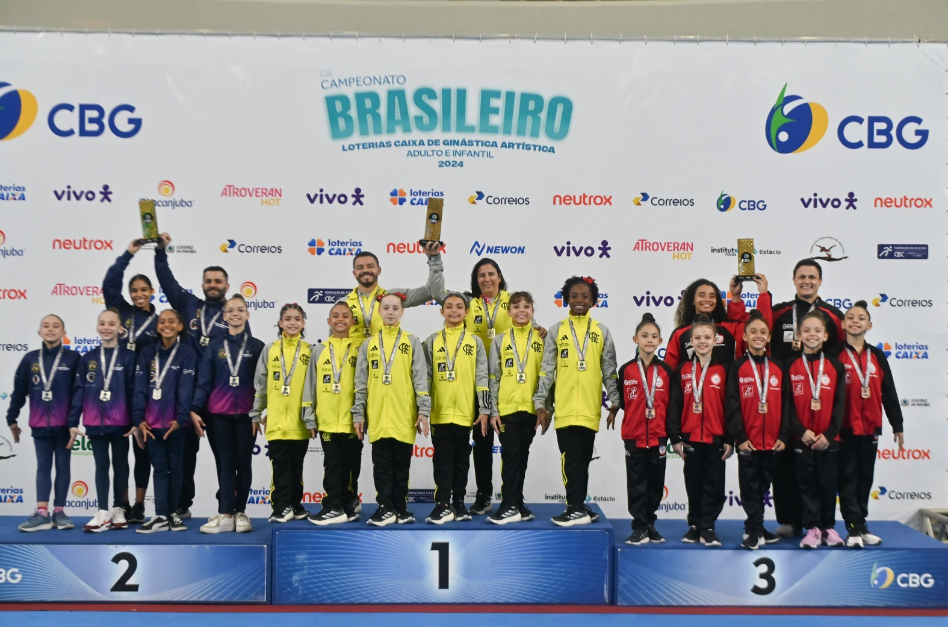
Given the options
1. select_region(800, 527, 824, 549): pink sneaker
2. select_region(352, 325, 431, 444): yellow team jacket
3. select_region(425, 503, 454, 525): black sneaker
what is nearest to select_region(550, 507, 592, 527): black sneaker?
select_region(425, 503, 454, 525): black sneaker

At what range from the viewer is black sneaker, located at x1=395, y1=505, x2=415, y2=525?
455cm

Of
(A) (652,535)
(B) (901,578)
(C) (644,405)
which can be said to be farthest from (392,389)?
(B) (901,578)

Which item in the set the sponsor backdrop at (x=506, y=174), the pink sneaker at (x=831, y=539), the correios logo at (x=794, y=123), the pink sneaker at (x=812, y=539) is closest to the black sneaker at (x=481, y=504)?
the sponsor backdrop at (x=506, y=174)

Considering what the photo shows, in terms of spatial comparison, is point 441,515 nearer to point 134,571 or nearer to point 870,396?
point 134,571

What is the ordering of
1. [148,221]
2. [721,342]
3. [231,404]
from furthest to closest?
[148,221] < [721,342] < [231,404]

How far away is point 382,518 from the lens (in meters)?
4.48

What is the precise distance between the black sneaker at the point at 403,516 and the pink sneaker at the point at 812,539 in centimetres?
227

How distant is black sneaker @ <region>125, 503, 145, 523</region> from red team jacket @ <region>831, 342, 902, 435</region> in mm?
4385

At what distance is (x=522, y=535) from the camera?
14.3 feet

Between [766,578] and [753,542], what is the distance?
0.69ft

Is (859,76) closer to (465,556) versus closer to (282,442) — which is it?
(465,556)

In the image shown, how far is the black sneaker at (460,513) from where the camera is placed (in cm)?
464

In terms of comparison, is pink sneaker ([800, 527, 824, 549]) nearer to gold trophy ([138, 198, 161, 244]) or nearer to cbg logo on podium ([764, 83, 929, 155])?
cbg logo on podium ([764, 83, 929, 155])

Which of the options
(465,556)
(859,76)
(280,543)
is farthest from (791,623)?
(859,76)
